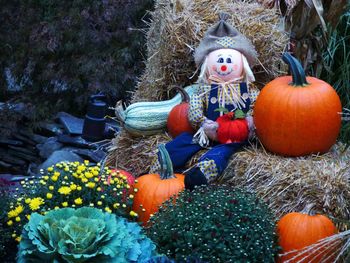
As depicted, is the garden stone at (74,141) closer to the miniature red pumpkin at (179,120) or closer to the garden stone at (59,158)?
the garden stone at (59,158)

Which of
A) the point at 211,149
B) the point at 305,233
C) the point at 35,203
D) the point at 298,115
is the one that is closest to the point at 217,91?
the point at 211,149

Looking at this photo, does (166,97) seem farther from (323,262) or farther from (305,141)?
(323,262)

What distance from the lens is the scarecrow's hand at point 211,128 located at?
167 inches

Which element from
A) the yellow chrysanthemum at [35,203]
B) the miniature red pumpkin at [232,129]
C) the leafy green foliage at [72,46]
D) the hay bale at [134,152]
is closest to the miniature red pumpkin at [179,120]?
the hay bale at [134,152]

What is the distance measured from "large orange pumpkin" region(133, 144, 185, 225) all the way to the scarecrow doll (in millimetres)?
296

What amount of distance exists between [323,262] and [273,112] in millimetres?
971

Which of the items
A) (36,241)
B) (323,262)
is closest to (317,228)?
(323,262)

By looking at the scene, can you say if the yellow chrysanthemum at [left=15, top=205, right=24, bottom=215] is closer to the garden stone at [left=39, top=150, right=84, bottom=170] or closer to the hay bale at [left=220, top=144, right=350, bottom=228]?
the hay bale at [left=220, top=144, right=350, bottom=228]

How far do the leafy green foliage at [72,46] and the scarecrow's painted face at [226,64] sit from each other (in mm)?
1735

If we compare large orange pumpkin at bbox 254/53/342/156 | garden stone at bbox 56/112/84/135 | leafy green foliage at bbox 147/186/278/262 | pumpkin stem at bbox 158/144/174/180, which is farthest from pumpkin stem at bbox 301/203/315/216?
garden stone at bbox 56/112/84/135

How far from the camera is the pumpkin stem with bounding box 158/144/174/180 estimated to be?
391 centimetres

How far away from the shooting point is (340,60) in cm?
575

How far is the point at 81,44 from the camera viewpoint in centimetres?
611

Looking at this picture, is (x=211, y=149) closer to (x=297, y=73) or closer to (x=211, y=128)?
(x=211, y=128)
